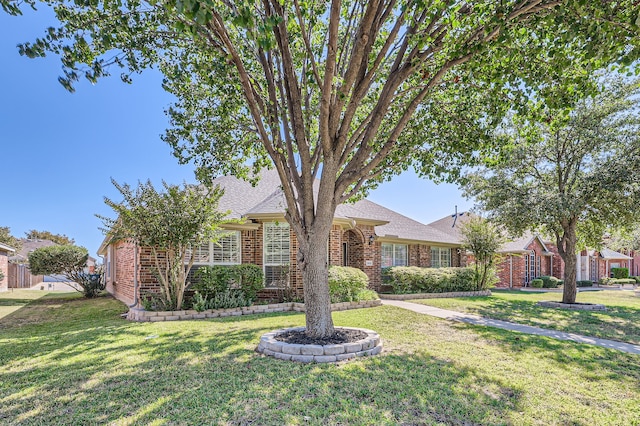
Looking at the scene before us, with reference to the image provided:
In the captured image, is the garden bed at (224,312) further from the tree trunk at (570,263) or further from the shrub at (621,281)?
the shrub at (621,281)

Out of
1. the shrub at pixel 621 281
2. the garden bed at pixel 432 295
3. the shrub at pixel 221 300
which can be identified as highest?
the shrub at pixel 221 300

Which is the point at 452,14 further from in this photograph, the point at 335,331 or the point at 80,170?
the point at 80,170

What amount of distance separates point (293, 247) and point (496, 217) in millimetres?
7665

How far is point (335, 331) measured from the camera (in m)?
7.14

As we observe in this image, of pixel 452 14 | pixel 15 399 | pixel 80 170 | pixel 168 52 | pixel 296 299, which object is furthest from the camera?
pixel 80 170

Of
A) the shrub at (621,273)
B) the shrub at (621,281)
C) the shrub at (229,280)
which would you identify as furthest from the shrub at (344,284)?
the shrub at (621,273)

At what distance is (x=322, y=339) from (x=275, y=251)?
270 inches

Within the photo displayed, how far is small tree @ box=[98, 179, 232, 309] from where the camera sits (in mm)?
9750

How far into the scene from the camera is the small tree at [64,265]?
18797mm

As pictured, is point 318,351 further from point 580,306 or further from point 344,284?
point 580,306

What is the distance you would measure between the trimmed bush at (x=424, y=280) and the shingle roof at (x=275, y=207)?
205cm

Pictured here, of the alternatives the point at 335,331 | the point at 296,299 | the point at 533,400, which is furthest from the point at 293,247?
the point at 533,400

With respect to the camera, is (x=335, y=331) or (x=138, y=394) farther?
(x=335, y=331)

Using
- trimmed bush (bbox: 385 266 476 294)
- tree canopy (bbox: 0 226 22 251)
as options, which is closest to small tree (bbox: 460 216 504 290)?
trimmed bush (bbox: 385 266 476 294)
